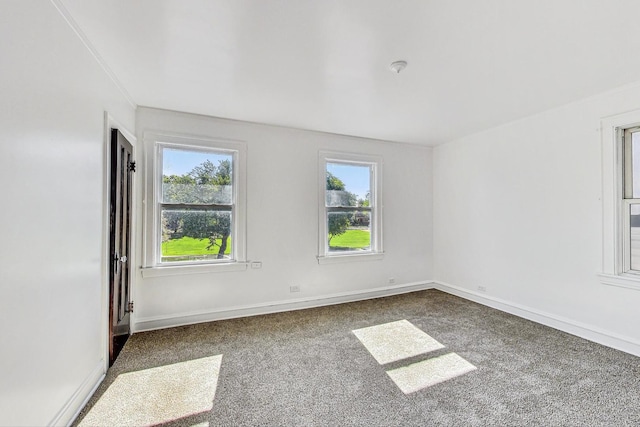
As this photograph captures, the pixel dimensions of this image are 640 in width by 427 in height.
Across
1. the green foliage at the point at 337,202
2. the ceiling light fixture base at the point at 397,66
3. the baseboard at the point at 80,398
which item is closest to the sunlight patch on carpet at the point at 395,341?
the green foliage at the point at 337,202

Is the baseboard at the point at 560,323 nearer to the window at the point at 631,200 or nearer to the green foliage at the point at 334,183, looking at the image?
the window at the point at 631,200

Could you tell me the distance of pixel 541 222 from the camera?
3.35 metres

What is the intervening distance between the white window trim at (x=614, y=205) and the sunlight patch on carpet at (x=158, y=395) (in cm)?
378

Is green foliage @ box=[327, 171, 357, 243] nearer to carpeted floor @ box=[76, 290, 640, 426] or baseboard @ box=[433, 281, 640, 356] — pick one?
carpeted floor @ box=[76, 290, 640, 426]

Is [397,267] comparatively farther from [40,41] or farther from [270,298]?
[40,41]

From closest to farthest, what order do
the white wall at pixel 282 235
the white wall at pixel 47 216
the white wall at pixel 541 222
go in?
1. the white wall at pixel 47 216
2. the white wall at pixel 541 222
3. the white wall at pixel 282 235

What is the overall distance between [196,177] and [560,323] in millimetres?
4478

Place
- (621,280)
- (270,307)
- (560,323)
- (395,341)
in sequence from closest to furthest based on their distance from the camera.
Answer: (621,280)
(395,341)
(560,323)
(270,307)

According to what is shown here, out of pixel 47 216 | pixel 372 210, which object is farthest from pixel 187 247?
pixel 372 210

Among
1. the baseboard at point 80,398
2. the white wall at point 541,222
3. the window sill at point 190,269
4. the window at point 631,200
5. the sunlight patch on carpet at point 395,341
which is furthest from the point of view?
the window sill at point 190,269

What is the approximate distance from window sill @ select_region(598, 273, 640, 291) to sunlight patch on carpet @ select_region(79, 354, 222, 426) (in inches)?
146

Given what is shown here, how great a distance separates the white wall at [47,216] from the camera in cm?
127

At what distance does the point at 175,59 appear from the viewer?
2.22 metres

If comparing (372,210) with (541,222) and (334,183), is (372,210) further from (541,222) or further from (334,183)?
(541,222)
